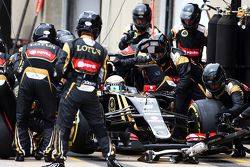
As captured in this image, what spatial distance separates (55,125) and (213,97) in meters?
2.56

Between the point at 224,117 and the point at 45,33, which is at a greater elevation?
the point at 45,33

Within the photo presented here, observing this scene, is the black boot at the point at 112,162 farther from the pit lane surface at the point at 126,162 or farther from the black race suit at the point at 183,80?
the black race suit at the point at 183,80

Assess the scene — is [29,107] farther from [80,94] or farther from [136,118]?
[136,118]

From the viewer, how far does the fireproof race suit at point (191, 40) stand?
17078 mm

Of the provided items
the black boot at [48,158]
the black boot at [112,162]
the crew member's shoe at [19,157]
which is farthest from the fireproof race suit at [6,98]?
the black boot at [112,162]

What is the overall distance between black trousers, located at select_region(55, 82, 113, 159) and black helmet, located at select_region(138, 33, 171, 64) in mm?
2785

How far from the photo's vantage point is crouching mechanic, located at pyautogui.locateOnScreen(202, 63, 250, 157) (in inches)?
586

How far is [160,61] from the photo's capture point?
15789mm

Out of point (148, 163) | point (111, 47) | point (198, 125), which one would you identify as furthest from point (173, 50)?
point (111, 47)

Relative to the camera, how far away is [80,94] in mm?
12852

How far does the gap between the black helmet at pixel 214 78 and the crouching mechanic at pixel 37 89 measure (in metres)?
2.27

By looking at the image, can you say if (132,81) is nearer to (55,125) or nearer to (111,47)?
(55,125)

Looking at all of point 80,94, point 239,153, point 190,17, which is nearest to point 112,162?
point 80,94

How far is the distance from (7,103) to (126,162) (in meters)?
1.86
